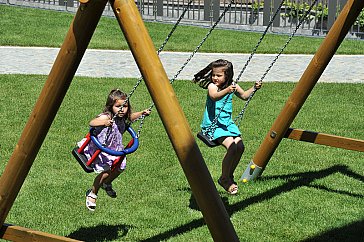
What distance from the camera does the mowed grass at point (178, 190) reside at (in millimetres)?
6086

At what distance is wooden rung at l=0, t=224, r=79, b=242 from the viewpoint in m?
5.00

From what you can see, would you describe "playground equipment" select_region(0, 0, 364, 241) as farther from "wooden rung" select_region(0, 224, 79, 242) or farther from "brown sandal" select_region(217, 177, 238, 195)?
"brown sandal" select_region(217, 177, 238, 195)

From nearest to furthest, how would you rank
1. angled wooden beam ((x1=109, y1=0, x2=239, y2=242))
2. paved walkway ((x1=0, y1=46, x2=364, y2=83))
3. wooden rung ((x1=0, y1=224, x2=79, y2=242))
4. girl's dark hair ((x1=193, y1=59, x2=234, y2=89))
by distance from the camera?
angled wooden beam ((x1=109, y1=0, x2=239, y2=242))
wooden rung ((x1=0, y1=224, x2=79, y2=242))
girl's dark hair ((x1=193, y1=59, x2=234, y2=89))
paved walkway ((x1=0, y1=46, x2=364, y2=83))

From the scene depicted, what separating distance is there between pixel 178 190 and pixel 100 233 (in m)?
1.33

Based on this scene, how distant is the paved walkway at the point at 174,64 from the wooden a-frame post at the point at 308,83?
5.99 meters

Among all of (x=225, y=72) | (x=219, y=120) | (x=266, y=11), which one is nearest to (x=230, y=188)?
(x=219, y=120)

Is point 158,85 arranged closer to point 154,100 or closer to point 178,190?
point 154,100

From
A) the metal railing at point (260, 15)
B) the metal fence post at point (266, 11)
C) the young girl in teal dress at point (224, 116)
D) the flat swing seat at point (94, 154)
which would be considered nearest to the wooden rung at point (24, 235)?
the flat swing seat at point (94, 154)

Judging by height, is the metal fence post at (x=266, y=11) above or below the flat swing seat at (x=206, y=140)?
below

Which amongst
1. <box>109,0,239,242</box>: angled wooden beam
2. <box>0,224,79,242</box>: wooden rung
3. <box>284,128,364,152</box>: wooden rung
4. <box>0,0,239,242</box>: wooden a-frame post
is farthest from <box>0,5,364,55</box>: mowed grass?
<box>109,0,239,242</box>: angled wooden beam

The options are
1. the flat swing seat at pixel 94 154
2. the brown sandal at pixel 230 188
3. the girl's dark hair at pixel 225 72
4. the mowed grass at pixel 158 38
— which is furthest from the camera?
the mowed grass at pixel 158 38

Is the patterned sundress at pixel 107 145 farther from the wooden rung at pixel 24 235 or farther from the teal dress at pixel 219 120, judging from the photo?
the teal dress at pixel 219 120

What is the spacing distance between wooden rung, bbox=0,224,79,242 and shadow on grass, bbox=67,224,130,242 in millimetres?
735

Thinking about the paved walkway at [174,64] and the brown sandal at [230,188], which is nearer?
the brown sandal at [230,188]
